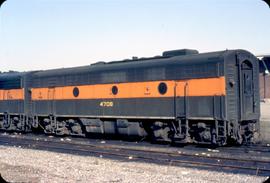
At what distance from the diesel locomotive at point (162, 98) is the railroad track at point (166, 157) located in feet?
5.90

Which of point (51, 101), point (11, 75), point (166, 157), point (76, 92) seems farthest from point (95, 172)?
point (11, 75)

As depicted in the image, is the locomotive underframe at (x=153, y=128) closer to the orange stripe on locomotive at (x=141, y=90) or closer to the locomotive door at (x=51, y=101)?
the locomotive door at (x=51, y=101)

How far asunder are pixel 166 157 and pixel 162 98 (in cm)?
395

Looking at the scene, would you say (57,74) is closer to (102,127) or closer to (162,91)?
(102,127)

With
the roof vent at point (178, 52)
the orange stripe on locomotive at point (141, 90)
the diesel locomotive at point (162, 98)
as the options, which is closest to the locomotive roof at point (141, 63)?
the diesel locomotive at point (162, 98)

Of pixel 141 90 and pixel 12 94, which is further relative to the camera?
pixel 12 94

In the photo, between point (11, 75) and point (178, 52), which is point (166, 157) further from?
point (11, 75)

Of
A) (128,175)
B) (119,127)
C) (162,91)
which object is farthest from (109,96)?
(128,175)

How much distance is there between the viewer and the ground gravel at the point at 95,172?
1095 cm

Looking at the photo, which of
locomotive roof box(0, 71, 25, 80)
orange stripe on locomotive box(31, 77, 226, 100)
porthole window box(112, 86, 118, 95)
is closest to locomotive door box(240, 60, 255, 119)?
orange stripe on locomotive box(31, 77, 226, 100)

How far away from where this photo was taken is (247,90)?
17500 millimetres

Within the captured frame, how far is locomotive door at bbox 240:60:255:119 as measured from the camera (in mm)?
17172

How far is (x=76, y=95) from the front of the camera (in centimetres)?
2258

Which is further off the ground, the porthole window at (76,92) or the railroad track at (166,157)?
the porthole window at (76,92)
